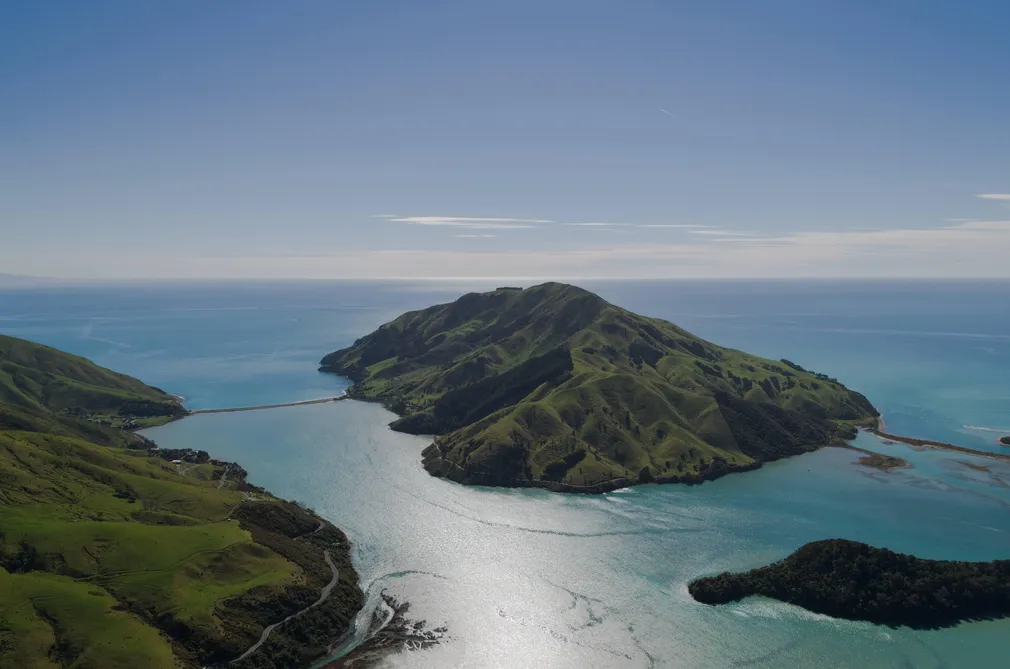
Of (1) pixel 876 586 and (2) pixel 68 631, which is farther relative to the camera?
(1) pixel 876 586

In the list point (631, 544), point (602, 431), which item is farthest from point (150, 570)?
point (602, 431)

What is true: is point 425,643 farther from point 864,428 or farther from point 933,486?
point 864,428

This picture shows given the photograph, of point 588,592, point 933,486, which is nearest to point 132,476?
point 588,592

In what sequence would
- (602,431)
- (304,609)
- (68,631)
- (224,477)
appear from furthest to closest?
(602,431) → (224,477) → (304,609) → (68,631)

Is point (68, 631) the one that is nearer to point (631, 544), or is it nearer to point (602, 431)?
point (631, 544)

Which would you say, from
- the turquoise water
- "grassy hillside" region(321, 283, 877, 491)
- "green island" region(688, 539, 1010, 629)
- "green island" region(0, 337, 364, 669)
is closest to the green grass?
"green island" region(0, 337, 364, 669)

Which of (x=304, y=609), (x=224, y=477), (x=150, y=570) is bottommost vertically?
(x=304, y=609)

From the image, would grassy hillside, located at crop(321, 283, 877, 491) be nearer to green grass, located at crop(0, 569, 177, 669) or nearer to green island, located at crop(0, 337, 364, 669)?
green island, located at crop(0, 337, 364, 669)

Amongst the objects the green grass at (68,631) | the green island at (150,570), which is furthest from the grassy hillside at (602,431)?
the green grass at (68,631)
